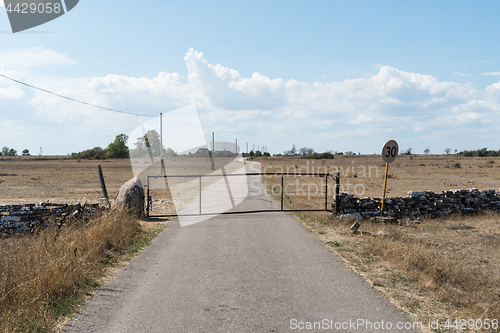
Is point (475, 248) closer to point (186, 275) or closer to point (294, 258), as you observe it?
point (294, 258)

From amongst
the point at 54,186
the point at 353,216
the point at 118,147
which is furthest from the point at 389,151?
the point at 118,147

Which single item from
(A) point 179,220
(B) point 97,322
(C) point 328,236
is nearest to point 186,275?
(B) point 97,322

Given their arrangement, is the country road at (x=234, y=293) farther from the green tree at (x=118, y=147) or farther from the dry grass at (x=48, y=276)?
the green tree at (x=118, y=147)

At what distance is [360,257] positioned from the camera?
8.42m

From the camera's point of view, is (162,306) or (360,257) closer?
(162,306)

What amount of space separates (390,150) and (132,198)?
10955 mm

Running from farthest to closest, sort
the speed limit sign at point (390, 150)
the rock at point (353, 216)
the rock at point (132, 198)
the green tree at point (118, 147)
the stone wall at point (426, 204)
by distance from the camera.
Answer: the green tree at point (118, 147)
the stone wall at point (426, 204)
the rock at point (353, 216)
the speed limit sign at point (390, 150)
the rock at point (132, 198)

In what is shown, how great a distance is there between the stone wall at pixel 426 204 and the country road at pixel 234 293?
19.4 ft

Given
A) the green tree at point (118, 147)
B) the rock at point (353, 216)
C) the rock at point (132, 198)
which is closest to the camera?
the rock at point (132, 198)

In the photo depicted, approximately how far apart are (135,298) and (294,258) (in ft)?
13.2

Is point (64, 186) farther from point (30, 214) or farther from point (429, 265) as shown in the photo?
point (429, 265)

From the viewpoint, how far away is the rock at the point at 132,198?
43.2 ft

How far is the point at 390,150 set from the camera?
528 inches

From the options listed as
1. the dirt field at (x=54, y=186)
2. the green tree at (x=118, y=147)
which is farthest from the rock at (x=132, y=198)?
the green tree at (x=118, y=147)
